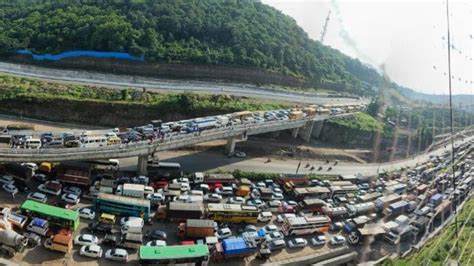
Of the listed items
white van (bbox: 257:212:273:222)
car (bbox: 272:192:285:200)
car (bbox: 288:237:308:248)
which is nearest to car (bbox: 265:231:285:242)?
car (bbox: 288:237:308:248)

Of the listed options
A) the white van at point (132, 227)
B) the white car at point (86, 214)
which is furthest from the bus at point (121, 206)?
the white van at point (132, 227)

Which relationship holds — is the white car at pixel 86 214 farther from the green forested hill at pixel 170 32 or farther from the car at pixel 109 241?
the green forested hill at pixel 170 32

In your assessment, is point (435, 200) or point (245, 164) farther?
point (245, 164)

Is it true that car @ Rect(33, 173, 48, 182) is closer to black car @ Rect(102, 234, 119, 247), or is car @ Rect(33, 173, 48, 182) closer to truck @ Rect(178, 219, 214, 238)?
black car @ Rect(102, 234, 119, 247)

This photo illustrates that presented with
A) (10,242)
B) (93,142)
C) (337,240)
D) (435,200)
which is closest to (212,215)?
(337,240)

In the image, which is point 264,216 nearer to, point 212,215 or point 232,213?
point 232,213

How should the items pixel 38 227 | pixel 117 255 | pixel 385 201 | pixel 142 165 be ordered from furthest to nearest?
pixel 385 201, pixel 142 165, pixel 38 227, pixel 117 255

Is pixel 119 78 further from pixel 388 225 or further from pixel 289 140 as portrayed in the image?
pixel 388 225
